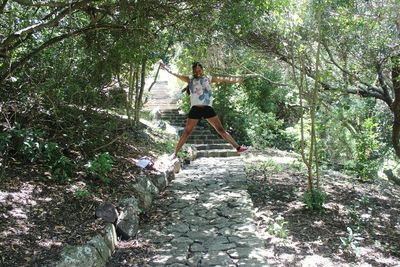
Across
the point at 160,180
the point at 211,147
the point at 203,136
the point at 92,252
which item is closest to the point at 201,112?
the point at 160,180

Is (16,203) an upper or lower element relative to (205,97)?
lower

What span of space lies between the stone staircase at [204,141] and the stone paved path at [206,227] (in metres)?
3.85

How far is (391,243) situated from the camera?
491 centimetres

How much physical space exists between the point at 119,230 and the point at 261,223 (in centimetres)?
182

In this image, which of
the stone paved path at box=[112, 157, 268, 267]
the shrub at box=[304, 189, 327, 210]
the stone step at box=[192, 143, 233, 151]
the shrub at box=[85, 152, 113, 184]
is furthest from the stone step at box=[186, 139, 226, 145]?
the shrub at box=[304, 189, 327, 210]

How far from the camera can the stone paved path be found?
13.4ft

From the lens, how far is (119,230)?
180 inches

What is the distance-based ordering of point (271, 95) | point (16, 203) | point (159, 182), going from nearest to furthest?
1. point (16, 203)
2. point (159, 182)
3. point (271, 95)

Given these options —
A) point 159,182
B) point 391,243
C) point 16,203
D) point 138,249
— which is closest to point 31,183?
point 16,203

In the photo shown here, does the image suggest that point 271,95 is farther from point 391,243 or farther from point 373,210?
point 391,243

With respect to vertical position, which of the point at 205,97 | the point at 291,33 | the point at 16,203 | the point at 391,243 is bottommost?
the point at 391,243

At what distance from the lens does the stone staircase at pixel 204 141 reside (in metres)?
11.5

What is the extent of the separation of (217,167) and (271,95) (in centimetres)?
760

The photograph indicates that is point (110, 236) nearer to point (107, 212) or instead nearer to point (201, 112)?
point (107, 212)
